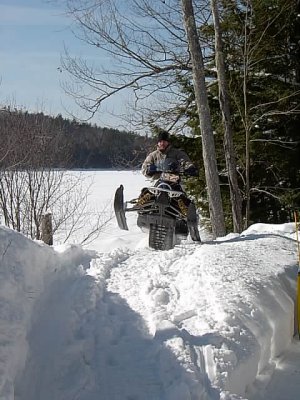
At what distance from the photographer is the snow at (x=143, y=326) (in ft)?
12.5

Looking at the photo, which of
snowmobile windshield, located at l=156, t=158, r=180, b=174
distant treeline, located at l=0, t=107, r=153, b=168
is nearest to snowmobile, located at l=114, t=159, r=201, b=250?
snowmobile windshield, located at l=156, t=158, r=180, b=174

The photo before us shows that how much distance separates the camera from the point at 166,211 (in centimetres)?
818

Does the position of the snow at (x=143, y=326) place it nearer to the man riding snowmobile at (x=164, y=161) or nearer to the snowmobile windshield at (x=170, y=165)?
the man riding snowmobile at (x=164, y=161)

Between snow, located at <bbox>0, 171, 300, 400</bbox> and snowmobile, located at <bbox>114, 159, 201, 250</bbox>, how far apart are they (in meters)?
1.39

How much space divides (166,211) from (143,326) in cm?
371

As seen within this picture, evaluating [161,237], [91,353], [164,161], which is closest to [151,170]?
[164,161]

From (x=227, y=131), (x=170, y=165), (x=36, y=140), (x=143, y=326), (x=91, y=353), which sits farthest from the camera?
(x=36, y=140)

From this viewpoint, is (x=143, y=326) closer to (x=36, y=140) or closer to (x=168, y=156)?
(x=168, y=156)

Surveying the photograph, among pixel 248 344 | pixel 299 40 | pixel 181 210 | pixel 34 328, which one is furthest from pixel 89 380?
pixel 299 40

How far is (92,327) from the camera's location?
4.55 metres

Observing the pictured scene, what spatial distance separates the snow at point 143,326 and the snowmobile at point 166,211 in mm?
1388

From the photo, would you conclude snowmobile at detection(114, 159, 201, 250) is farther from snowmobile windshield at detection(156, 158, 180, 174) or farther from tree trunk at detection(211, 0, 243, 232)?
tree trunk at detection(211, 0, 243, 232)

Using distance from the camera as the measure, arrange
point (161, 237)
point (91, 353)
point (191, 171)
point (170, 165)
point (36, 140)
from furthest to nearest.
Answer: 1. point (36, 140)
2. point (170, 165)
3. point (191, 171)
4. point (161, 237)
5. point (91, 353)

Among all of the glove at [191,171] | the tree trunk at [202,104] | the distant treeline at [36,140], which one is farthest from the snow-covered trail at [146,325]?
the distant treeline at [36,140]
